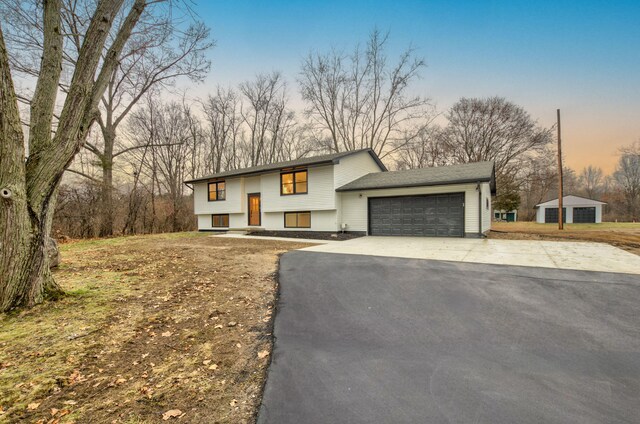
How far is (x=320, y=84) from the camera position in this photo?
1006 inches

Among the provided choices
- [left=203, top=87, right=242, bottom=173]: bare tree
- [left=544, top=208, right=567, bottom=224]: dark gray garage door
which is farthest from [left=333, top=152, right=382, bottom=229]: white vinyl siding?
[left=544, top=208, right=567, bottom=224]: dark gray garage door

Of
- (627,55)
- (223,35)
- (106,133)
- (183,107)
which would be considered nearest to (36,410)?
(223,35)

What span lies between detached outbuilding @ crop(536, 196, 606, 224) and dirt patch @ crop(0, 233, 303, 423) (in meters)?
34.7

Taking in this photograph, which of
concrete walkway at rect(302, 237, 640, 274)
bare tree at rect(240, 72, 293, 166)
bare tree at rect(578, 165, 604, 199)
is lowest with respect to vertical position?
concrete walkway at rect(302, 237, 640, 274)

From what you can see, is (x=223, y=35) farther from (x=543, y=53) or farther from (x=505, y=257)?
(x=543, y=53)

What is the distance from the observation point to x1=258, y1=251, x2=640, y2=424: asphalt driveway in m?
1.91

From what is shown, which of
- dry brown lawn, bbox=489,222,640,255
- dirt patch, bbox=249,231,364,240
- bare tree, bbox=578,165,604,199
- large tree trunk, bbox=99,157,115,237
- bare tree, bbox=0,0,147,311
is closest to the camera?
bare tree, bbox=0,0,147,311

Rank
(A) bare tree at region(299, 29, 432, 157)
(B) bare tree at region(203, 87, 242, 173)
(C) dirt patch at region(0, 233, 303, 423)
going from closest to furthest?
1. (C) dirt patch at region(0, 233, 303, 423)
2. (A) bare tree at region(299, 29, 432, 157)
3. (B) bare tree at region(203, 87, 242, 173)

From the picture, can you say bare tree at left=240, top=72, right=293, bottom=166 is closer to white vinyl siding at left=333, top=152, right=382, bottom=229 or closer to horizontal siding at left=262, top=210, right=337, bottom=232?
horizontal siding at left=262, top=210, right=337, bottom=232

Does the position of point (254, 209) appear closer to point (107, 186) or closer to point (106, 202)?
point (107, 186)

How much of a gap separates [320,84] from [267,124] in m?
6.42

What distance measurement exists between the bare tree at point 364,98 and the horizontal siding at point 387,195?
A: 487 inches

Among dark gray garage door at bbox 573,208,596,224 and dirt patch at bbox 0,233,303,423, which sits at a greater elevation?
dark gray garage door at bbox 573,208,596,224

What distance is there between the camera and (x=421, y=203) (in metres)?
13.1
